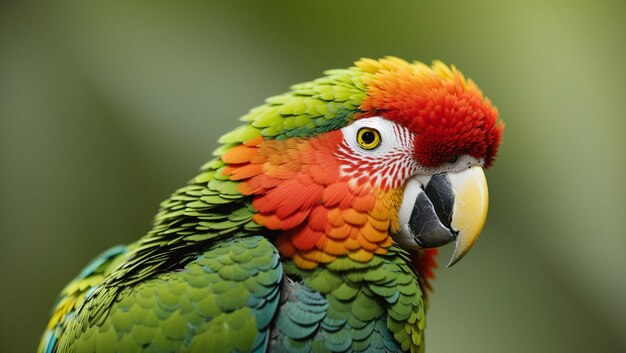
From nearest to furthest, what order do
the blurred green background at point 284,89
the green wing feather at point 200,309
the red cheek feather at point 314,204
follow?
the green wing feather at point 200,309, the red cheek feather at point 314,204, the blurred green background at point 284,89

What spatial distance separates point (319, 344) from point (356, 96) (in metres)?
0.57

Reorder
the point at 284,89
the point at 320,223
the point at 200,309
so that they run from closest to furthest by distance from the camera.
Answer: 1. the point at 200,309
2. the point at 320,223
3. the point at 284,89

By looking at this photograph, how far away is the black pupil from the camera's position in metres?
1.29

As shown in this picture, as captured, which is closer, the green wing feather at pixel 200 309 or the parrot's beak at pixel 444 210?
the green wing feather at pixel 200 309

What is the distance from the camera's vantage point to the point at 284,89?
2557 mm

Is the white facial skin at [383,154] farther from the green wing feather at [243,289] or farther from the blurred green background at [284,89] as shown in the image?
the blurred green background at [284,89]

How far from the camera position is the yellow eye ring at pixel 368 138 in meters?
1.29

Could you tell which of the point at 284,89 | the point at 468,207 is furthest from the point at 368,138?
the point at 284,89

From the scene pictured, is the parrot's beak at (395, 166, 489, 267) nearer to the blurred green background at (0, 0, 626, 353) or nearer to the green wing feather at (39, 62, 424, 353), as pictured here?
the green wing feather at (39, 62, 424, 353)

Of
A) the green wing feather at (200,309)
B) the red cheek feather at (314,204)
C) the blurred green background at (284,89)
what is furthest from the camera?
the blurred green background at (284,89)

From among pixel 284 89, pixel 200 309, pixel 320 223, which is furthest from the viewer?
pixel 284 89

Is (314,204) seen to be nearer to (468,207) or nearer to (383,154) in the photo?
(383,154)

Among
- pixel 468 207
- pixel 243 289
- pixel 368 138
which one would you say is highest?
pixel 368 138

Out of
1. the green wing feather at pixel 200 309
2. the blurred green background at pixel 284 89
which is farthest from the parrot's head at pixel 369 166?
the blurred green background at pixel 284 89
